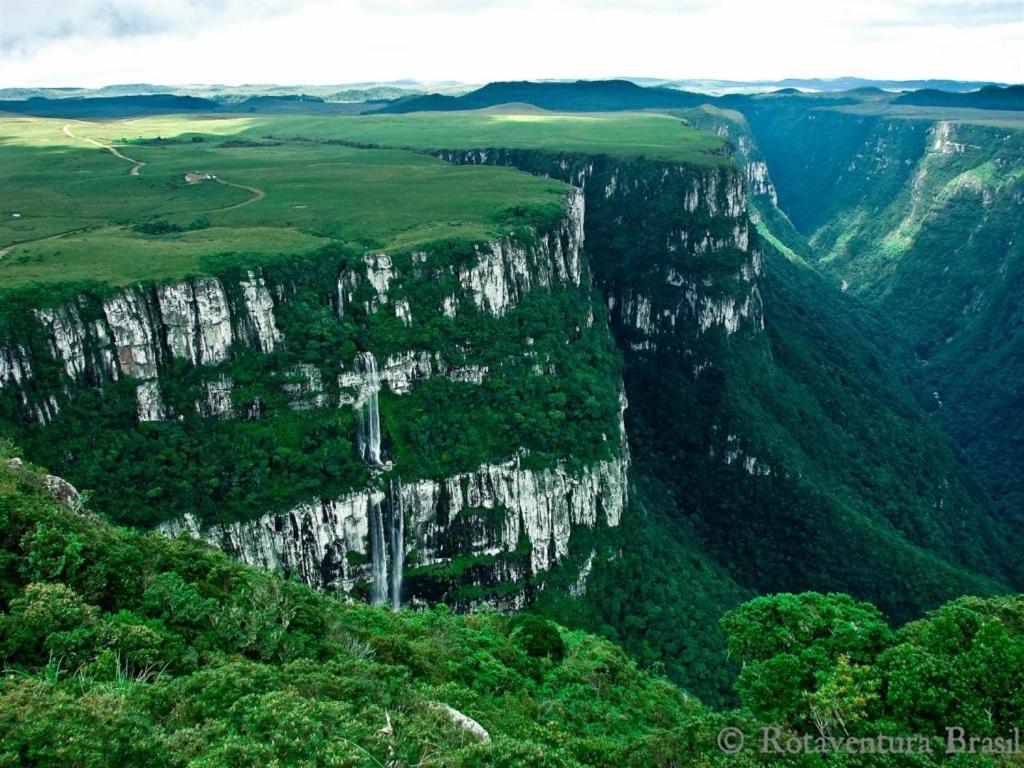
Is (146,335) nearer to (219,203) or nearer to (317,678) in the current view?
(219,203)

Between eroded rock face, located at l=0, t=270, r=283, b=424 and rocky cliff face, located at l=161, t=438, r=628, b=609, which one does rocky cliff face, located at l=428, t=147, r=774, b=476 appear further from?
eroded rock face, located at l=0, t=270, r=283, b=424

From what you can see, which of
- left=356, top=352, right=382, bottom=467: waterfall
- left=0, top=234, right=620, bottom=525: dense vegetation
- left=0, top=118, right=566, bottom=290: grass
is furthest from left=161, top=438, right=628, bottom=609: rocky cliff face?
left=0, top=118, right=566, bottom=290: grass

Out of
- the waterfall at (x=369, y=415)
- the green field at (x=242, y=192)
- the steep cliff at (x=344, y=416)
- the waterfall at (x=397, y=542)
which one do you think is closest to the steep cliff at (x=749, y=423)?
the green field at (x=242, y=192)

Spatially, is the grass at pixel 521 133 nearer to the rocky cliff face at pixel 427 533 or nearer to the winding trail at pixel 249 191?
the winding trail at pixel 249 191

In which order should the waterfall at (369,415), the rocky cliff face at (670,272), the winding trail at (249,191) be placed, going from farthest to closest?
the rocky cliff face at (670,272), the winding trail at (249,191), the waterfall at (369,415)

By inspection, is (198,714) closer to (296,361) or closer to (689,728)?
(689,728)
